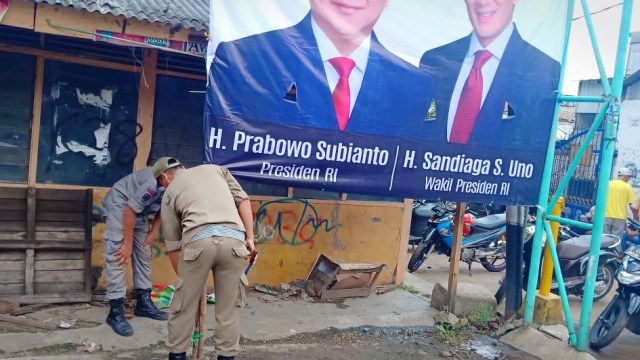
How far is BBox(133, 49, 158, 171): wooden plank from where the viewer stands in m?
5.22

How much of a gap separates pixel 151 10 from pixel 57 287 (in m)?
2.55

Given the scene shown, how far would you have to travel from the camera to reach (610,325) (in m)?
5.34

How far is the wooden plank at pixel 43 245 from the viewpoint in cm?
461

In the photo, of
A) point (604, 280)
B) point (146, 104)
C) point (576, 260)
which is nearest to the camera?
point (146, 104)

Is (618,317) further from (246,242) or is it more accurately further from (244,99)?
(244,99)

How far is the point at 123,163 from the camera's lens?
17.1 feet

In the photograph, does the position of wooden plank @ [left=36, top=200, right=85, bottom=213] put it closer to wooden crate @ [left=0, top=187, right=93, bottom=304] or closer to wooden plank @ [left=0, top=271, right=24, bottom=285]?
wooden crate @ [left=0, top=187, right=93, bottom=304]

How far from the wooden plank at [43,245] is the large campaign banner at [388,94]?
1926 millimetres

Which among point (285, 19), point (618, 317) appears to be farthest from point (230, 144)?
point (618, 317)

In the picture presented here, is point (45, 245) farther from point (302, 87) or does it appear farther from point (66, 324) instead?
point (302, 87)

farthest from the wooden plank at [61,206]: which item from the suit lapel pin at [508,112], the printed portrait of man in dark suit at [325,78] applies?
the suit lapel pin at [508,112]

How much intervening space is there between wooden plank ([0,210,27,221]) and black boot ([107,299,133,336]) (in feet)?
3.95

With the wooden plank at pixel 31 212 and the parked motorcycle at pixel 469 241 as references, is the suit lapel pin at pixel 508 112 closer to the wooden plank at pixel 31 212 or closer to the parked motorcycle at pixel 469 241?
the parked motorcycle at pixel 469 241

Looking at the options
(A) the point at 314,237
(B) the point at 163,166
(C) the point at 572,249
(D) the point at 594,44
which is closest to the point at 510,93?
(D) the point at 594,44
